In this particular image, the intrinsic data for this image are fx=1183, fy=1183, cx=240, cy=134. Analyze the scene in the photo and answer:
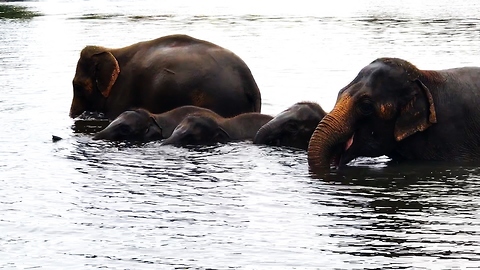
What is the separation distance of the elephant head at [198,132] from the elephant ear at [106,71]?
9.22 ft

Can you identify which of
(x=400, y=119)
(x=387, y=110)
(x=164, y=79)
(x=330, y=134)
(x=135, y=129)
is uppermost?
(x=387, y=110)

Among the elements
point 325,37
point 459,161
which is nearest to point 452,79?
point 459,161

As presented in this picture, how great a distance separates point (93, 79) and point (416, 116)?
6596 millimetres

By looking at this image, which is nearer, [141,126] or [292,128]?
[292,128]

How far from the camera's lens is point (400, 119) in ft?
40.5

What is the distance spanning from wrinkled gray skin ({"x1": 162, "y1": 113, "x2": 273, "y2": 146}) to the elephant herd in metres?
0.01

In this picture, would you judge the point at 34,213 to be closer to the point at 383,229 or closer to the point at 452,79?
the point at 383,229

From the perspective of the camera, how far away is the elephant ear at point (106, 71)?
56.2 ft

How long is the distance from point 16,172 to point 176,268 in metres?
4.78

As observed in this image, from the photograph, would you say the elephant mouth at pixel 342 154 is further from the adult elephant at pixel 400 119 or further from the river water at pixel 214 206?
the river water at pixel 214 206

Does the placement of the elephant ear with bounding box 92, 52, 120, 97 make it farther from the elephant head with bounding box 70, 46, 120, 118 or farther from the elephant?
the elephant

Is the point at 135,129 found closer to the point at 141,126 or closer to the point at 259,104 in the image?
the point at 141,126

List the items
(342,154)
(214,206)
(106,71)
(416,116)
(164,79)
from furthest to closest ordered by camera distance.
Result: (106,71) → (164,79) → (342,154) → (416,116) → (214,206)

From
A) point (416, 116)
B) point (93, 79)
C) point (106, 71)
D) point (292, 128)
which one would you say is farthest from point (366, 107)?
point (93, 79)
